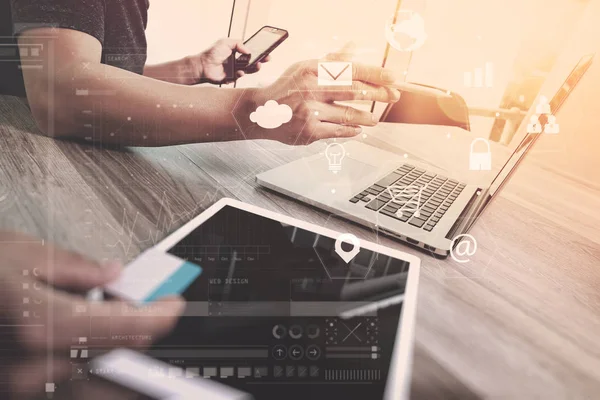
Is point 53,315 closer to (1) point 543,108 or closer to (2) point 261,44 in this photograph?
(2) point 261,44

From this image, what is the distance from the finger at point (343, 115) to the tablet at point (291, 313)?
0.75ft

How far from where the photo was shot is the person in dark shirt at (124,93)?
0.53 m

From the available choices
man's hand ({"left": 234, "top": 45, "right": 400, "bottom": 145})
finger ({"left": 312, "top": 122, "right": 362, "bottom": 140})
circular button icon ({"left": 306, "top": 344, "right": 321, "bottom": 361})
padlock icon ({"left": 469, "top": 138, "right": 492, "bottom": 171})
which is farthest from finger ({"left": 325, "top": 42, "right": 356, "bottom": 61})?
circular button icon ({"left": 306, "top": 344, "right": 321, "bottom": 361})

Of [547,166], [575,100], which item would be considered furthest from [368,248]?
[575,100]

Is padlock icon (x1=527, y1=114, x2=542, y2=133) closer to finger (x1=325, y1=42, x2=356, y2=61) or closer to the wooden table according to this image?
the wooden table

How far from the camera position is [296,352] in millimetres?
352

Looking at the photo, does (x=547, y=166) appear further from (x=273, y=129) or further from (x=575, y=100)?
(x=273, y=129)

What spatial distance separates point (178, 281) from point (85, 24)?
1.41ft

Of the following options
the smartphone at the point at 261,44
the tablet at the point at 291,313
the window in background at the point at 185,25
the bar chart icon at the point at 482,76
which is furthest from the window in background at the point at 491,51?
the tablet at the point at 291,313

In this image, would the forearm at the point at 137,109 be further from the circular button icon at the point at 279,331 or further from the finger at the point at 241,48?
the circular button icon at the point at 279,331

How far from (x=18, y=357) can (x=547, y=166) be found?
924 millimetres

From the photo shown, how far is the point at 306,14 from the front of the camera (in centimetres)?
64

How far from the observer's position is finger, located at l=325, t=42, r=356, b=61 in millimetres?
567

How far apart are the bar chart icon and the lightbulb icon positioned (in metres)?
0.29
